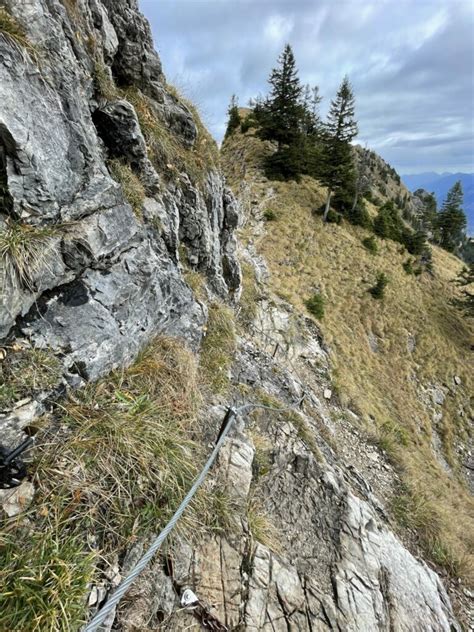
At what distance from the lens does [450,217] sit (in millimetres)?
45156

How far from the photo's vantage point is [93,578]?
93.6 inches

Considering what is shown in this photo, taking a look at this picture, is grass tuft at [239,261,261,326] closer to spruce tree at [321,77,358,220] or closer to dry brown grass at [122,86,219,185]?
dry brown grass at [122,86,219,185]

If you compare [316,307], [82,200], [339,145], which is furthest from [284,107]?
[82,200]

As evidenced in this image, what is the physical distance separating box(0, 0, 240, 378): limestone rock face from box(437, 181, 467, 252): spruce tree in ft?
169

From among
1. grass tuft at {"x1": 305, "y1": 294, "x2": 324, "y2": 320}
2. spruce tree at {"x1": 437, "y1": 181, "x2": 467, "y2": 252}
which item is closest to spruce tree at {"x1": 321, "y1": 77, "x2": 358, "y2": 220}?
grass tuft at {"x1": 305, "y1": 294, "x2": 324, "y2": 320}

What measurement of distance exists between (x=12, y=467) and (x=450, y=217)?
185ft

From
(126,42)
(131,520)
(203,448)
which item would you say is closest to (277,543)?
(203,448)

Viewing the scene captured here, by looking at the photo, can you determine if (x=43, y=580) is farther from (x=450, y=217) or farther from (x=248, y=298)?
(x=450, y=217)

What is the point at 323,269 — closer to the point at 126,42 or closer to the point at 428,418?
the point at 428,418

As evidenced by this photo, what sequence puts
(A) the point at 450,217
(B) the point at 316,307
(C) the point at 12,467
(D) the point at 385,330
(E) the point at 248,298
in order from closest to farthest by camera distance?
(C) the point at 12,467
(E) the point at 248,298
(B) the point at 316,307
(D) the point at 385,330
(A) the point at 450,217

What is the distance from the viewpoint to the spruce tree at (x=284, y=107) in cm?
2681

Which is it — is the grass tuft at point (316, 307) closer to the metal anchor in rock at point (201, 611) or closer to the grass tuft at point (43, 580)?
the metal anchor in rock at point (201, 611)

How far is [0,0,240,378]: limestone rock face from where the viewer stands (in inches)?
125

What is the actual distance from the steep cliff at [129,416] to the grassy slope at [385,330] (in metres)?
3.04
